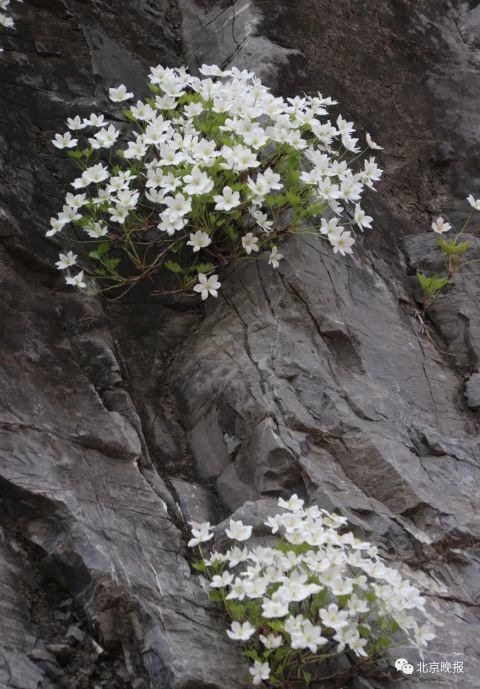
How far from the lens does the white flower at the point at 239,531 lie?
3631 mm

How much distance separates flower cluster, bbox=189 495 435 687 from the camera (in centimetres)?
334

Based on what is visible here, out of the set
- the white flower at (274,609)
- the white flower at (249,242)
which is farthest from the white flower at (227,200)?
the white flower at (274,609)

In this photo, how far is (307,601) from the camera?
3498 mm

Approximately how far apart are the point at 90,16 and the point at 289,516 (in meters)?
Result: 3.82

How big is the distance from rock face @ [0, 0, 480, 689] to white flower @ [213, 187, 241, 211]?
51 centimetres

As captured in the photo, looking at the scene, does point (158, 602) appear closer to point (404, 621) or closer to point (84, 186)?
point (404, 621)

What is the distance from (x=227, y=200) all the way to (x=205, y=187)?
0.40ft

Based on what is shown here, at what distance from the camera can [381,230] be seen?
18.3 feet

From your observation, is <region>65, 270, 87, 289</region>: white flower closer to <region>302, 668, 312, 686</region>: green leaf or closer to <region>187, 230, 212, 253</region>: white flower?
<region>187, 230, 212, 253</region>: white flower

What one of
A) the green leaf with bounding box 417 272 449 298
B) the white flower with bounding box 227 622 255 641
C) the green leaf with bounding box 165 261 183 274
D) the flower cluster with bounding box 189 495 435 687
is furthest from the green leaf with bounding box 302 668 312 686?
the green leaf with bounding box 417 272 449 298

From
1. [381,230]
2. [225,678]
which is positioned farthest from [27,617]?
[381,230]

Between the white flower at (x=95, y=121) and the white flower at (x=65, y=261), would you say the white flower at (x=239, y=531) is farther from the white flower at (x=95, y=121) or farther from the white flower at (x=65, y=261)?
the white flower at (x=95, y=121)

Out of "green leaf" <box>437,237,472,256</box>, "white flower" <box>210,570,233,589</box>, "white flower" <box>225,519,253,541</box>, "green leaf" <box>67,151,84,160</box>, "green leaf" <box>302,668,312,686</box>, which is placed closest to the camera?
"green leaf" <box>302,668,312,686</box>

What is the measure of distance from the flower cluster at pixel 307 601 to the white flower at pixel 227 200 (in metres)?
1.52
